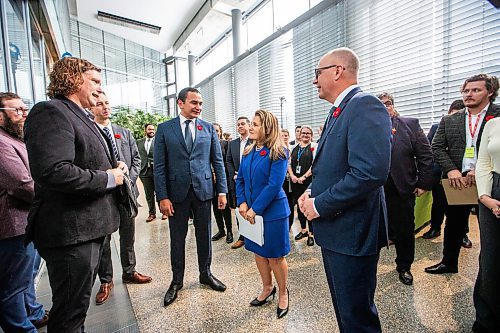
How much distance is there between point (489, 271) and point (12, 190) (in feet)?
9.04

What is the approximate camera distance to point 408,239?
2502mm

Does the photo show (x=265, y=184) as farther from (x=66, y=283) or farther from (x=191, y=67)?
(x=191, y=67)

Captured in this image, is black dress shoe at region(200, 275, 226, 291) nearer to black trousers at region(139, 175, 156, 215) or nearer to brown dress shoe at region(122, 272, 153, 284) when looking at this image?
brown dress shoe at region(122, 272, 153, 284)

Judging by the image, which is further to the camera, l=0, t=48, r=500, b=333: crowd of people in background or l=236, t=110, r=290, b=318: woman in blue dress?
l=236, t=110, r=290, b=318: woman in blue dress

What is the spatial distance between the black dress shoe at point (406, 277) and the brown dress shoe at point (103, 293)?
2537 mm

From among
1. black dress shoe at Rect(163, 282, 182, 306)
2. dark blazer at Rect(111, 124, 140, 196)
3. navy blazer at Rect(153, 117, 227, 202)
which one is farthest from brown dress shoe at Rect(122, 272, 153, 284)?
navy blazer at Rect(153, 117, 227, 202)

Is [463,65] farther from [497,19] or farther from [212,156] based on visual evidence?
[212,156]

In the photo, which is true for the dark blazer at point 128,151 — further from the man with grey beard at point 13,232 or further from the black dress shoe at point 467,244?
the black dress shoe at point 467,244

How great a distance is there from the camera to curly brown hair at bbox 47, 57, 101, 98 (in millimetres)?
1264

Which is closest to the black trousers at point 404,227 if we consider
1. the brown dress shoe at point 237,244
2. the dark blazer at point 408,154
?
the dark blazer at point 408,154

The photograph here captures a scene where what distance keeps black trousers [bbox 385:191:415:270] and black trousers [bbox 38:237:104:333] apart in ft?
7.95

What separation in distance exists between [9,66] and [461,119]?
3.90 meters

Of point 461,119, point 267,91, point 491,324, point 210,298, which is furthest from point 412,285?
point 267,91

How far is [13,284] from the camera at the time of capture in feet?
5.22
